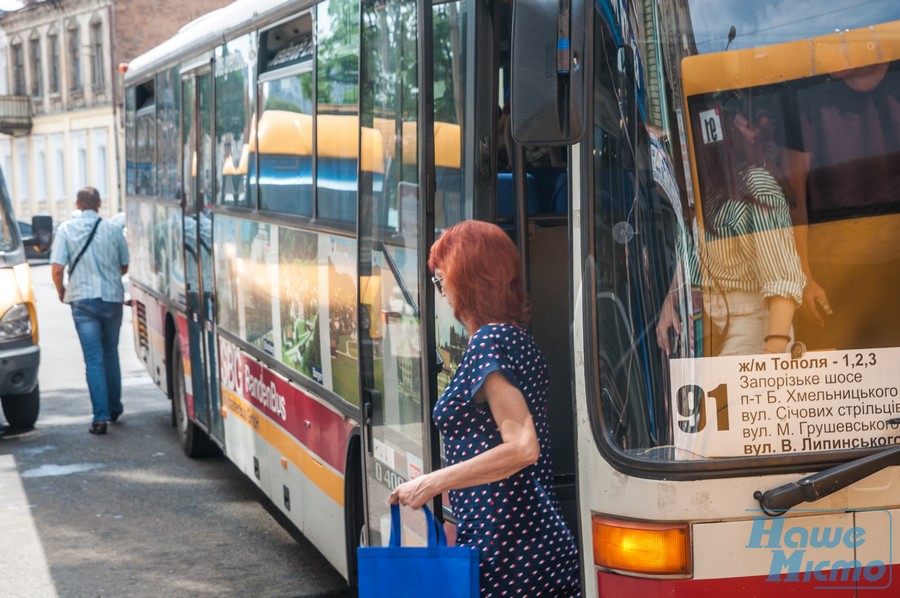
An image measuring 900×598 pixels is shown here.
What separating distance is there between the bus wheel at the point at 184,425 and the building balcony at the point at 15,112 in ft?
160

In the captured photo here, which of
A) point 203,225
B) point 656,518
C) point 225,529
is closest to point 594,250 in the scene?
point 656,518

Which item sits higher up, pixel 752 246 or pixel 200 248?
pixel 752 246

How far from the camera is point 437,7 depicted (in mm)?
4359

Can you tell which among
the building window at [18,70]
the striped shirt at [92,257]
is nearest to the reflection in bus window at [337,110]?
the striped shirt at [92,257]

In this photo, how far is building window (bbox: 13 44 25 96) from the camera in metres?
56.9

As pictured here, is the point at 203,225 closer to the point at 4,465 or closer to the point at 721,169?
the point at 4,465

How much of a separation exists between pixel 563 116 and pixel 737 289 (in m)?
0.62

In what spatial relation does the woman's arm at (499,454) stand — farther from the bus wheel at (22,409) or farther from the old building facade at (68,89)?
the old building facade at (68,89)

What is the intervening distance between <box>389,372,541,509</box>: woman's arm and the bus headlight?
25.2ft

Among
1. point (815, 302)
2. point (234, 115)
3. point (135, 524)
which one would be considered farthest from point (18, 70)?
point (815, 302)

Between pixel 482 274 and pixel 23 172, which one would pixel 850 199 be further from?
pixel 23 172

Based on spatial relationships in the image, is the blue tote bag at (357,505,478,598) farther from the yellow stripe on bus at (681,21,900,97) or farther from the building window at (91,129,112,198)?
the building window at (91,129,112,198)

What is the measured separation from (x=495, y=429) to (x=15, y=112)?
184ft

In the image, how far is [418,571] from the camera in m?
3.31
